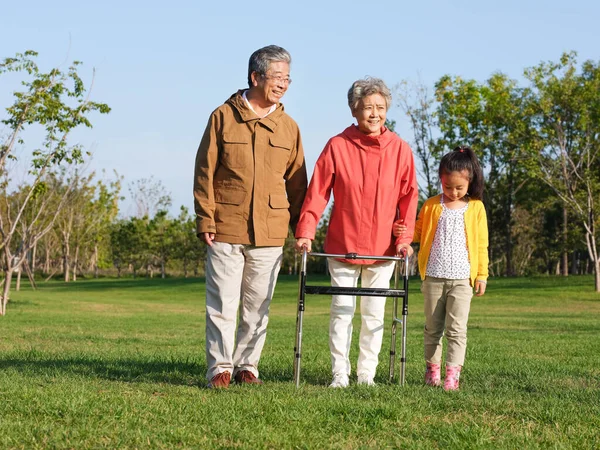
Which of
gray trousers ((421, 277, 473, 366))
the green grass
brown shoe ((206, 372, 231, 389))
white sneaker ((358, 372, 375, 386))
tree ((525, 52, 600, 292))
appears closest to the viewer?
the green grass

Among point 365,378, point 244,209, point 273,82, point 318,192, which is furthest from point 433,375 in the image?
point 273,82

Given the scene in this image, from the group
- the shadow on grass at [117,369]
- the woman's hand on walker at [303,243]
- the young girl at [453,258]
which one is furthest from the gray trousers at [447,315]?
the shadow on grass at [117,369]

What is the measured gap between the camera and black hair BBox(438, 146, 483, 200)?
6121mm

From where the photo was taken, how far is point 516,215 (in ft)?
174

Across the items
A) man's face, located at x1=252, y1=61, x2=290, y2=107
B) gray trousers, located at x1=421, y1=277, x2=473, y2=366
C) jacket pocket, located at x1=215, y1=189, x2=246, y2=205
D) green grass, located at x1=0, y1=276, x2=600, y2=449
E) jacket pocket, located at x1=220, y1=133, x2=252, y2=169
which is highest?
man's face, located at x1=252, y1=61, x2=290, y2=107

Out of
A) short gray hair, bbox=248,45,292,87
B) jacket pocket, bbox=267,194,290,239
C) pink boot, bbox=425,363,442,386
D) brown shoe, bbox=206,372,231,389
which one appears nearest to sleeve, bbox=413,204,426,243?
pink boot, bbox=425,363,442,386

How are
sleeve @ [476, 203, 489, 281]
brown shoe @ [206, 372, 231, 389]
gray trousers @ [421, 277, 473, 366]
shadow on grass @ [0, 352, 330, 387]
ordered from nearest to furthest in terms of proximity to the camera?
brown shoe @ [206, 372, 231, 389] < gray trousers @ [421, 277, 473, 366] < sleeve @ [476, 203, 489, 281] < shadow on grass @ [0, 352, 330, 387]

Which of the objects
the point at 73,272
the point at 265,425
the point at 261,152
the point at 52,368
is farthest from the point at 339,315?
the point at 73,272

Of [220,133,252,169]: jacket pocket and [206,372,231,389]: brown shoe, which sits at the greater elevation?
[220,133,252,169]: jacket pocket

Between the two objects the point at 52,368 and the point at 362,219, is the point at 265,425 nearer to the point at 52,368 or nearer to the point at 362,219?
the point at 362,219

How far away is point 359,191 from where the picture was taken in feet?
19.0

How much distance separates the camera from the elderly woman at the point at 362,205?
19.0 feet

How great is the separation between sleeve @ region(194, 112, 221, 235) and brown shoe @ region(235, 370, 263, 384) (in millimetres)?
1059

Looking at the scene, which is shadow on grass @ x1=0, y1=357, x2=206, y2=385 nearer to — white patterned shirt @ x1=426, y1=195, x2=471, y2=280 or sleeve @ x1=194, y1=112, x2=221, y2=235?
sleeve @ x1=194, y1=112, x2=221, y2=235
